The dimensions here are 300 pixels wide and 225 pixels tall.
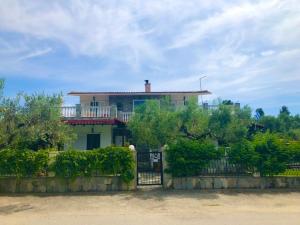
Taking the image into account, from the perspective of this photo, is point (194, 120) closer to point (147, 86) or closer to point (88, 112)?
point (88, 112)

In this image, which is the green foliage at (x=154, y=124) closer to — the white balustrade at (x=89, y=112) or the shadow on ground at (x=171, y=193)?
the white balustrade at (x=89, y=112)

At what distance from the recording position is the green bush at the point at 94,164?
1391 cm

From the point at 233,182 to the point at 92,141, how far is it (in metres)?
12.8

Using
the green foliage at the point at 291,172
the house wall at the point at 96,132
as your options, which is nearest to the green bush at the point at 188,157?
the green foliage at the point at 291,172

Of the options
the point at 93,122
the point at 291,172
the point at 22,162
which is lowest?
the point at 291,172

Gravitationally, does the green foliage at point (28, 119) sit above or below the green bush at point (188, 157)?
above

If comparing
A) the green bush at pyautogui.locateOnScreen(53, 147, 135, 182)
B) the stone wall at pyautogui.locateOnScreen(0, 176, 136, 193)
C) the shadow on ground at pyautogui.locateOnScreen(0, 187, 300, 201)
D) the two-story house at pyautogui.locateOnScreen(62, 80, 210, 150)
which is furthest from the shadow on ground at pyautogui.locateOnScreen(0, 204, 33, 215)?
the two-story house at pyautogui.locateOnScreen(62, 80, 210, 150)

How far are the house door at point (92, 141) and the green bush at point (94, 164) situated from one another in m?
10.6

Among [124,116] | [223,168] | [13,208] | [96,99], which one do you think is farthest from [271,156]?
[96,99]

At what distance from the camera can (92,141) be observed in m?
24.8

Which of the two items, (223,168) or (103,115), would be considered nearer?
(223,168)

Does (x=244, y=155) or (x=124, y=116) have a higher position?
(x=124, y=116)

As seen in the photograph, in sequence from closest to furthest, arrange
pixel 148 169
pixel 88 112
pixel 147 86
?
pixel 148 169, pixel 88 112, pixel 147 86

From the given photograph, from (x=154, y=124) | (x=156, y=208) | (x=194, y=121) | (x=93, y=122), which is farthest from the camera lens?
(x=93, y=122)
